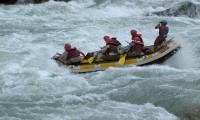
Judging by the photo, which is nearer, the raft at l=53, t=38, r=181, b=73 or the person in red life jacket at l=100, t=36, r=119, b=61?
the raft at l=53, t=38, r=181, b=73

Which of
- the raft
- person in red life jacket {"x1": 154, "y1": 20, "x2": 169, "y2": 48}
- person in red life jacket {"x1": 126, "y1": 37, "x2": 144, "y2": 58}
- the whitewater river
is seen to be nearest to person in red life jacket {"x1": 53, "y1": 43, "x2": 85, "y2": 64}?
the raft

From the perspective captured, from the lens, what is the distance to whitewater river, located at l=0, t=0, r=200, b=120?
9.65 m

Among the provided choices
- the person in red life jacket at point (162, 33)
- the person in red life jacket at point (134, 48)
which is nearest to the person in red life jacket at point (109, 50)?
the person in red life jacket at point (134, 48)

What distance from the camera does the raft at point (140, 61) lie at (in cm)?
1202

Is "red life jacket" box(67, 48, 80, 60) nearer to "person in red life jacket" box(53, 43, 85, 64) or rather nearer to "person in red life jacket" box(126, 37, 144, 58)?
"person in red life jacket" box(53, 43, 85, 64)

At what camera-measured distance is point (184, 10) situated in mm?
19328

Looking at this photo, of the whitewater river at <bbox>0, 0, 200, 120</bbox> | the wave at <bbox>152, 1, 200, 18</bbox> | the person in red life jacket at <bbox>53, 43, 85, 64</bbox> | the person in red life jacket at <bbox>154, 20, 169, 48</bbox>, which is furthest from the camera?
the wave at <bbox>152, 1, 200, 18</bbox>

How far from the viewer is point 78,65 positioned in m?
12.1

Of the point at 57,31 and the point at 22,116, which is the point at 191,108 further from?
the point at 57,31

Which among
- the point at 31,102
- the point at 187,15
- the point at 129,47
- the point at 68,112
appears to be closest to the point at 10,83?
the point at 31,102

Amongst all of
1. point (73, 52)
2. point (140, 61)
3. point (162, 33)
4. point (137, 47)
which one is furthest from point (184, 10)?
point (73, 52)

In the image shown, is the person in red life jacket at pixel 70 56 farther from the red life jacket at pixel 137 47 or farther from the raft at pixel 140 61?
the red life jacket at pixel 137 47

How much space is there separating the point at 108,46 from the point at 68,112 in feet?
10.8

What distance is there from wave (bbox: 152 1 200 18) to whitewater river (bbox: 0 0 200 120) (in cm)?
19
